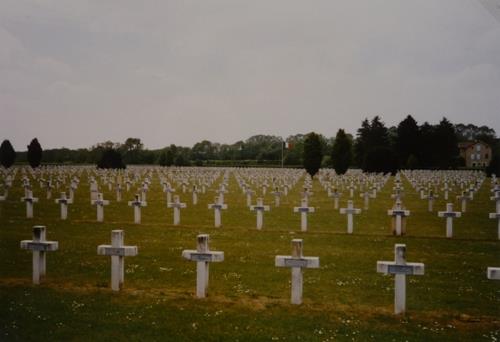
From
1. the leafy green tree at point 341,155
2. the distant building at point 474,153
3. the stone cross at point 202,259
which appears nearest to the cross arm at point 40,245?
the stone cross at point 202,259

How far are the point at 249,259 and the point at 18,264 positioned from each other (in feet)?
16.0

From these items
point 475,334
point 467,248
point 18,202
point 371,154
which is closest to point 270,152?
point 371,154

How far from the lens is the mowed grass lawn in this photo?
21.8 ft

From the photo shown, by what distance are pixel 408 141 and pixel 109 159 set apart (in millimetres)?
39127

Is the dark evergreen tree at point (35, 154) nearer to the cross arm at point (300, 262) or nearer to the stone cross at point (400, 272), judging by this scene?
the cross arm at point (300, 262)

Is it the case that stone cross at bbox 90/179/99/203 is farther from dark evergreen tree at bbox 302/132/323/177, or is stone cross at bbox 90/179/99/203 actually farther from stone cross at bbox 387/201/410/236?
dark evergreen tree at bbox 302/132/323/177

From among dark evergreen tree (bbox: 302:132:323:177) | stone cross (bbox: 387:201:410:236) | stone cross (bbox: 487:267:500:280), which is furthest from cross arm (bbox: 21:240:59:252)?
dark evergreen tree (bbox: 302:132:323:177)

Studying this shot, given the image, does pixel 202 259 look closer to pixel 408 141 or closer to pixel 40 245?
pixel 40 245

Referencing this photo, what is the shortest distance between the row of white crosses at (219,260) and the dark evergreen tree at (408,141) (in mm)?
59927

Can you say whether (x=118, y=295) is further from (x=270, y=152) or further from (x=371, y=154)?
(x=270, y=152)

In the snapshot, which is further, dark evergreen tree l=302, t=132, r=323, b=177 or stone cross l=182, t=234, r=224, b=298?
dark evergreen tree l=302, t=132, r=323, b=177

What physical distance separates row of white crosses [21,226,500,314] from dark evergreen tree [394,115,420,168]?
59.9m

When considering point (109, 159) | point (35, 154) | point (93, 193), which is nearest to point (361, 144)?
point (109, 159)

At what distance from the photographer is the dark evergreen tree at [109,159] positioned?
5028cm
